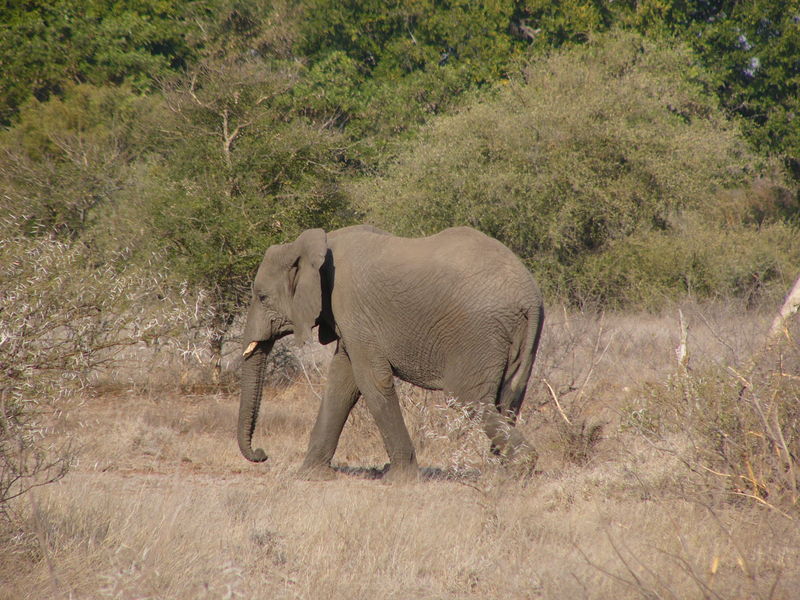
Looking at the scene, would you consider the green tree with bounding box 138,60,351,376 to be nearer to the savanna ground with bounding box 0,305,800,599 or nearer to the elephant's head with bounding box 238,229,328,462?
the savanna ground with bounding box 0,305,800,599

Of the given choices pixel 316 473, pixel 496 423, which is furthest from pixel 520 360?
pixel 316 473

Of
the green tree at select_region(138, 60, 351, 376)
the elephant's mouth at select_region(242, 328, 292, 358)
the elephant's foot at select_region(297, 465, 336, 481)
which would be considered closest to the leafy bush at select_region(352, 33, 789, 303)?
the green tree at select_region(138, 60, 351, 376)

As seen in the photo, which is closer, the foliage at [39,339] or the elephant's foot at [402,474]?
the foliage at [39,339]

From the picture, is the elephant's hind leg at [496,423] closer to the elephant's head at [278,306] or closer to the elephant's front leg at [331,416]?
the elephant's front leg at [331,416]

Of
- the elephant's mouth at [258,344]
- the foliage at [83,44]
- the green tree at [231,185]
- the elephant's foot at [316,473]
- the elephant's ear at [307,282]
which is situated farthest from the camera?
the foliage at [83,44]

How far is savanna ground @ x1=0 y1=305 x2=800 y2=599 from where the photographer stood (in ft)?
15.6

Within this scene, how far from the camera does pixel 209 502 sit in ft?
21.7

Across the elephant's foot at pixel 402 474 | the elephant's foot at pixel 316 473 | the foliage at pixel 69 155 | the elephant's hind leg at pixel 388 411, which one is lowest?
the foliage at pixel 69 155

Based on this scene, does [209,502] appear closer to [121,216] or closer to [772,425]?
[772,425]

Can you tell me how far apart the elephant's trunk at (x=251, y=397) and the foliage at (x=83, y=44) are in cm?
2010

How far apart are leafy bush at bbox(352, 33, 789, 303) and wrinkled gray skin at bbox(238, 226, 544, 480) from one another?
1191cm

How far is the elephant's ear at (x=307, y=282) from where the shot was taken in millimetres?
7539

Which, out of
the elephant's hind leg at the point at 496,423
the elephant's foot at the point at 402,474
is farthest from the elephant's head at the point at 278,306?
the elephant's hind leg at the point at 496,423

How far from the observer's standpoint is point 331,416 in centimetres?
796
